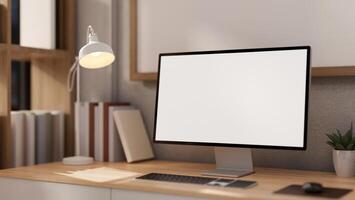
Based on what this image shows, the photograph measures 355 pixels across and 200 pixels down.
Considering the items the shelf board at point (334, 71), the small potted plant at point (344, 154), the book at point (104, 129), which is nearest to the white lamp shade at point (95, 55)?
the book at point (104, 129)

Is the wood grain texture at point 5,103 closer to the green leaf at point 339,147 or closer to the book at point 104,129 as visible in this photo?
the book at point 104,129

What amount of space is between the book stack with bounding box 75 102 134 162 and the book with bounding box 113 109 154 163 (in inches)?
1.6

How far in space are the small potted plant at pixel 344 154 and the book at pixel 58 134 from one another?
1202 mm

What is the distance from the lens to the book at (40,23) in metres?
2.44

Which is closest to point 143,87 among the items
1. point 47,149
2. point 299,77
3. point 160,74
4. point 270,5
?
point 160,74

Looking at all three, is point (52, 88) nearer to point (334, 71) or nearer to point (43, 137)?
point (43, 137)

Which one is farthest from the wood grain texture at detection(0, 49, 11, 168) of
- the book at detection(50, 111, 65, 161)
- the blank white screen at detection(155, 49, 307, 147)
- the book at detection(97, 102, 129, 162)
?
the blank white screen at detection(155, 49, 307, 147)

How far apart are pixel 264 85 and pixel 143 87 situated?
2.35 feet

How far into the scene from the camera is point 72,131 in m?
2.57

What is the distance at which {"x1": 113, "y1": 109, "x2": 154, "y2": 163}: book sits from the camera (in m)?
2.31

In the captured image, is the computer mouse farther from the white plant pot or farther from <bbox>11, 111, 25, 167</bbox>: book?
<bbox>11, 111, 25, 167</bbox>: book

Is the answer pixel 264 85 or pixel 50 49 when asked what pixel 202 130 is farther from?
pixel 50 49

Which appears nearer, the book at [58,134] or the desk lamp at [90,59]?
the desk lamp at [90,59]

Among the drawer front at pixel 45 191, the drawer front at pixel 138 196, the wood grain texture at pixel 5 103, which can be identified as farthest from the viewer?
the wood grain texture at pixel 5 103
